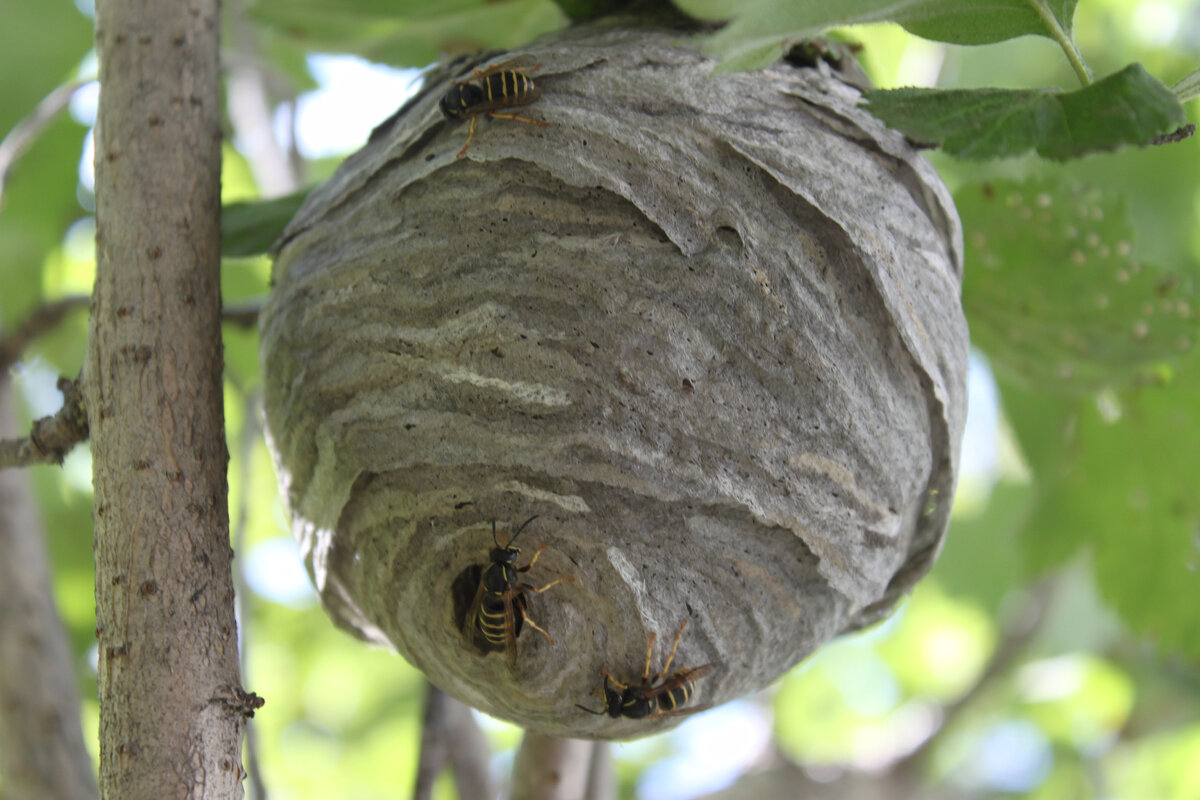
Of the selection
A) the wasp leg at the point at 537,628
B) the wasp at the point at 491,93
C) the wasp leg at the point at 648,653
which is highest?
the wasp at the point at 491,93

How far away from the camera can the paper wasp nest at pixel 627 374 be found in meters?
1.25

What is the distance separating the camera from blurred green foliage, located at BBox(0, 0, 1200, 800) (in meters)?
1.90

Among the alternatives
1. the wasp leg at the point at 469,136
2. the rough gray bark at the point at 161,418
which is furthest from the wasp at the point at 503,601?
the wasp leg at the point at 469,136

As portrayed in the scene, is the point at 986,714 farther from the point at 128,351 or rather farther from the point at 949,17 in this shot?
the point at 128,351

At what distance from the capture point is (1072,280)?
1.93m

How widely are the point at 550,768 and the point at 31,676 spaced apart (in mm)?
977

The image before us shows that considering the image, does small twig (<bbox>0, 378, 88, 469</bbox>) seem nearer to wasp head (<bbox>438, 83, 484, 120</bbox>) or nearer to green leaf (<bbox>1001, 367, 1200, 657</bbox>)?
wasp head (<bbox>438, 83, 484, 120</bbox>)

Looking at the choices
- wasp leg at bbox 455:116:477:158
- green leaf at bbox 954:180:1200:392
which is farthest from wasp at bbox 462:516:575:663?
green leaf at bbox 954:180:1200:392

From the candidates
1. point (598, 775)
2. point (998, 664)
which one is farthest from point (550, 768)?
point (998, 664)

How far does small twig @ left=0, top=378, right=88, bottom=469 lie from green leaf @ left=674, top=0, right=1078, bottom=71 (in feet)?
2.78

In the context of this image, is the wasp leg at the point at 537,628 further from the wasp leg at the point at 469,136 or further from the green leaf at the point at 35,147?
the green leaf at the point at 35,147

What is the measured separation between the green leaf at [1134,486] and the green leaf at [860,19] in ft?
3.89

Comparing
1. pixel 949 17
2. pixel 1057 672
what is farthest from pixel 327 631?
pixel 949 17

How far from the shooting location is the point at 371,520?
1.36 meters
